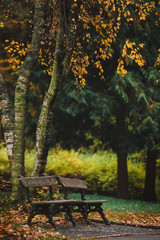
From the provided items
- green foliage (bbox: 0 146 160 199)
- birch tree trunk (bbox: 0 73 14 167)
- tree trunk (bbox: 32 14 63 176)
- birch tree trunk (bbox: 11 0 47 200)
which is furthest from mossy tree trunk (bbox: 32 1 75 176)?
green foliage (bbox: 0 146 160 199)

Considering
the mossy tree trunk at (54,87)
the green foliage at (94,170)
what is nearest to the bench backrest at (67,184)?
the mossy tree trunk at (54,87)

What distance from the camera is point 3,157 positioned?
1758cm

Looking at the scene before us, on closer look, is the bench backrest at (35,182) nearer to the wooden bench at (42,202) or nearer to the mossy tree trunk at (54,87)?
the wooden bench at (42,202)

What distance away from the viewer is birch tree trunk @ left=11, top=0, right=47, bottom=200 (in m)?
9.17

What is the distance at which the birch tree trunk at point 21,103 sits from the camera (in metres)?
9.17

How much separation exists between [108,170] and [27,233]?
1227 cm

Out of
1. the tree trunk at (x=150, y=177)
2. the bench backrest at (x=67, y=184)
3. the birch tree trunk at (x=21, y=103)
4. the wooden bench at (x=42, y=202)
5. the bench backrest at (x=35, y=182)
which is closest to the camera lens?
the wooden bench at (x=42, y=202)

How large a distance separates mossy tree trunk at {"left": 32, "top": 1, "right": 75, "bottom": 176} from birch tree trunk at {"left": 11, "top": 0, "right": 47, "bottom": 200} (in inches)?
15.5

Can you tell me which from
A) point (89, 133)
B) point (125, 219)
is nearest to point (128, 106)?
point (89, 133)

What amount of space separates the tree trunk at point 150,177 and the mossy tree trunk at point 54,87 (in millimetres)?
7703

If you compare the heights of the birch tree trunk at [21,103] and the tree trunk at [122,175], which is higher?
the birch tree trunk at [21,103]

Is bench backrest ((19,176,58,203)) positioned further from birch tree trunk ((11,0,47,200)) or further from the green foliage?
the green foliage

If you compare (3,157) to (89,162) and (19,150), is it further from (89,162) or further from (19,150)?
(19,150)

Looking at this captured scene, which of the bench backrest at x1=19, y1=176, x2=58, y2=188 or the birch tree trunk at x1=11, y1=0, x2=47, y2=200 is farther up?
the birch tree trunk at x1=11, y1=0, x2=47, y2=200
